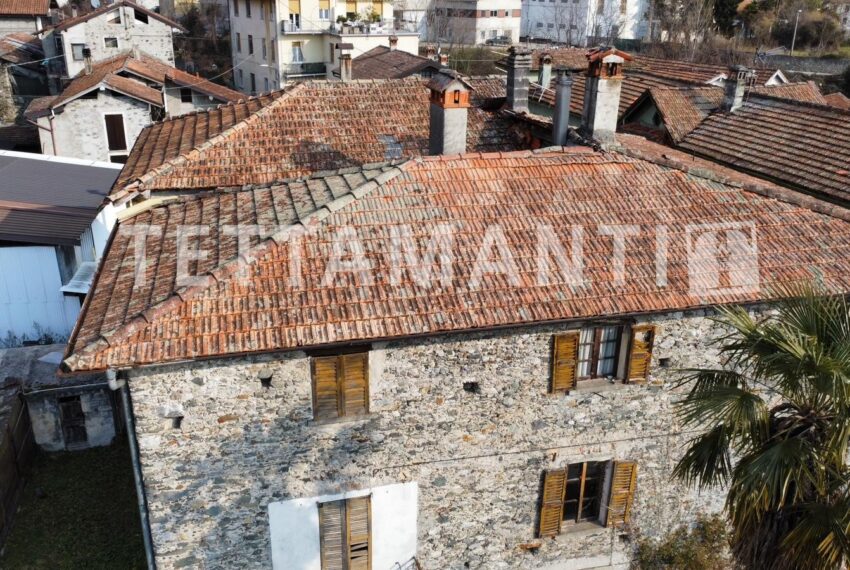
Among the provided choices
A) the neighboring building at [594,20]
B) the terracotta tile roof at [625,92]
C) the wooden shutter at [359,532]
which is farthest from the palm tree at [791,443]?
the neighboring building at [594,20]

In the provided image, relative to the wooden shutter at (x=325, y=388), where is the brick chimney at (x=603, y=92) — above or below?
above

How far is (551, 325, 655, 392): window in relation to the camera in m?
10.4

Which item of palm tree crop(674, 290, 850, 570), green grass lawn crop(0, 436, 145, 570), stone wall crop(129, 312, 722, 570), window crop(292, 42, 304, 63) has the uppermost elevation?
window crop(292, 42, 304, 63)

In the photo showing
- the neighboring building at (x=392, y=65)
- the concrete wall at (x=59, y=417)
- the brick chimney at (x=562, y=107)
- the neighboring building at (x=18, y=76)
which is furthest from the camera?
the neighboring building at (x=18, y=76)

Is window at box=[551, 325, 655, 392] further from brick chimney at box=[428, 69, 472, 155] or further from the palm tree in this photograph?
brick chimney at box=[428, 69, 472, 155]

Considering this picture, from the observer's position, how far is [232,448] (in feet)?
31.5

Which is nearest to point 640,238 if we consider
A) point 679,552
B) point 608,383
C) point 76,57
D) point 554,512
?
point 608,383

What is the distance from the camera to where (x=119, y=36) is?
4169 centimetres

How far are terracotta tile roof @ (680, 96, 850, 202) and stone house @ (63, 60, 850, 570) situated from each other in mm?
5536

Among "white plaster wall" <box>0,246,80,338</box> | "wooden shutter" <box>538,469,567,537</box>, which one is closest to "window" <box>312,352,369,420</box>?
"wooden shutter" <box>538,469,567,537</box>

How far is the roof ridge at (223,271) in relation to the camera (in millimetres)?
8573

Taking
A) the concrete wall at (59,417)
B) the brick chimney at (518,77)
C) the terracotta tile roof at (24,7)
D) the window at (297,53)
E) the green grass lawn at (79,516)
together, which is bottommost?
the green grass lawn at (79,516)

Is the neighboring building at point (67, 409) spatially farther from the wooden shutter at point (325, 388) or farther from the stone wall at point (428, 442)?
the wooden shutter at point (325, 388)

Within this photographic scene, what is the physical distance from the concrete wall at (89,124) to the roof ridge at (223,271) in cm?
2094
